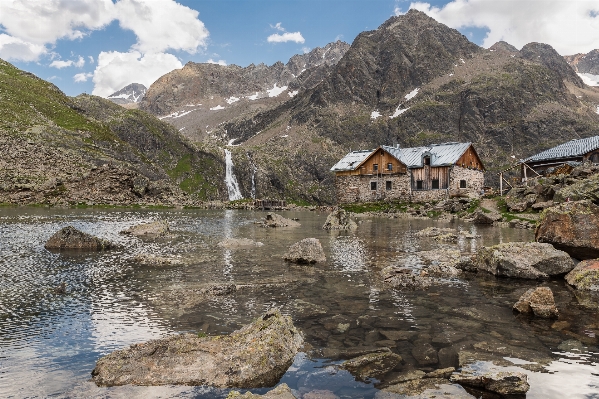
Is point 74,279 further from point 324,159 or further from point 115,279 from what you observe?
point 324,159

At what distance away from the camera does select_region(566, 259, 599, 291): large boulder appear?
14.8m

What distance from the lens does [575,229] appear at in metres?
17.8

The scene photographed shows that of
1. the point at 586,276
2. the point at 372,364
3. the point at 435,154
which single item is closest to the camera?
the point at 372,364

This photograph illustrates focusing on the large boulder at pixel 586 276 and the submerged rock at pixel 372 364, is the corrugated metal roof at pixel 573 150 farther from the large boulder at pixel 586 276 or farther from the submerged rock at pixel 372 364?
the submerged rock at pixel 372 364

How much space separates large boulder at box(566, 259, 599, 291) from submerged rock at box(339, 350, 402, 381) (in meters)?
10.6

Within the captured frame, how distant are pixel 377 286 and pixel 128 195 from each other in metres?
79.8

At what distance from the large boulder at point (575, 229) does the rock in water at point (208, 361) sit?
15169mm

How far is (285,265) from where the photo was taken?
812 inches

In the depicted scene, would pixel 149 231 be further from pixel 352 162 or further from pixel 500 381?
pixel 352 162

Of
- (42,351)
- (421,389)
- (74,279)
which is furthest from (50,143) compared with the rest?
(421,389)

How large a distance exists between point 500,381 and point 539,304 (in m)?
5.75

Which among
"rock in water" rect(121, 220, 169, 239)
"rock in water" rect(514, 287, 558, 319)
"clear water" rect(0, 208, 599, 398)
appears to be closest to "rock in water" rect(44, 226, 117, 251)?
"clear water" rect(0, 208, 599, 398)

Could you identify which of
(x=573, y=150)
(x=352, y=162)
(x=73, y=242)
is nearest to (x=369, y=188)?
(x=352, y=162)

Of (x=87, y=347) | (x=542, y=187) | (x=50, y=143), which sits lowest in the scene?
(x=87, y=347)
